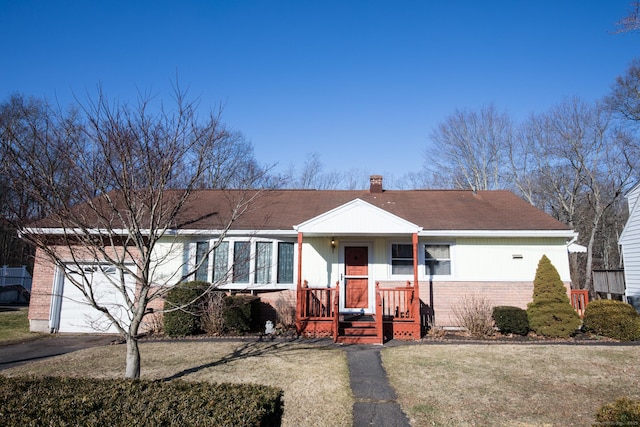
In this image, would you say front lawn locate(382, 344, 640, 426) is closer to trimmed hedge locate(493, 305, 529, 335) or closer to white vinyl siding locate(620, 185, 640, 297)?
trimmed hedge locate(493, 305, 529, 335)

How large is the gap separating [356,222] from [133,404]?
8139mm

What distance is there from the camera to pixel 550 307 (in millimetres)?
10711

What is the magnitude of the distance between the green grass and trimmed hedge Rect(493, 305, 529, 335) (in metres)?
14.2

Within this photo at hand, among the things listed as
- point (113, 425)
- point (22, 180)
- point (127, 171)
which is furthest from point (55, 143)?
point (113, 425)

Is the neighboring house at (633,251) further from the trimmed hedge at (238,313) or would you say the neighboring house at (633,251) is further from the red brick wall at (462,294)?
the trimmed hedge at (238,313)

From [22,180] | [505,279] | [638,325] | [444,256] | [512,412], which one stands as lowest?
[512,412]

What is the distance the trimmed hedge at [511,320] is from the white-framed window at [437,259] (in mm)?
1924

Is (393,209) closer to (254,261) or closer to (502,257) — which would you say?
(502,257)

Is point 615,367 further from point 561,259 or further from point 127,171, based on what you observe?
point 127,171

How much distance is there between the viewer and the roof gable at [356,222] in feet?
36.0

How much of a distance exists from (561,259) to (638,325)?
8.56 feet

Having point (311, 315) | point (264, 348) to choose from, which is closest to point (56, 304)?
point (264, 348)

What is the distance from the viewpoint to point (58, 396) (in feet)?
12.3

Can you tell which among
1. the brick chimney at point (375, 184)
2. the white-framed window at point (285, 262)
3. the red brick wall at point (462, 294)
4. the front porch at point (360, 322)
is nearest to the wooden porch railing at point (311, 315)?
the front porch at point (360, 322)
